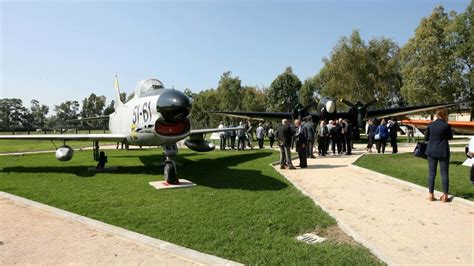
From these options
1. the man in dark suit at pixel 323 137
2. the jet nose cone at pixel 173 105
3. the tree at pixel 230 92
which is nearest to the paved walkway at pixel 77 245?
the jet nose cone at pixel 173 105

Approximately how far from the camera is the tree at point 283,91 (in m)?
76.3

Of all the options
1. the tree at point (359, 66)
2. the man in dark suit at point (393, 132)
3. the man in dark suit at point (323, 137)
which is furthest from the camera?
the tree at point (359, 66)

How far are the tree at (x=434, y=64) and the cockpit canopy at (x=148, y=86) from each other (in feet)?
123

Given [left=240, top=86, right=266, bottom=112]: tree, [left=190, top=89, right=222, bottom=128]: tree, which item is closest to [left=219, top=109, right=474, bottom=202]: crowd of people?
[left=240, top=86, right=266, bottom=112]: tree

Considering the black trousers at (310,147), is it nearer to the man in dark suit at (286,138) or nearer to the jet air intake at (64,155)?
the man in dark suit at (286,138)

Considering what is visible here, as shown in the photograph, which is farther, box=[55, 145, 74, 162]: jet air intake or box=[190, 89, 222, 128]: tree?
box=[190, 89, 222, 128]: tree

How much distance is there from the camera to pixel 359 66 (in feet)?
166

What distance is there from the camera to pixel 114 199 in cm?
902

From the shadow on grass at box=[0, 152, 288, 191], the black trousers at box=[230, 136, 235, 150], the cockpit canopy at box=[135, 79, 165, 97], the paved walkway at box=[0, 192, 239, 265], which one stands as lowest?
the paved walkway at box=[0, 192, 239, 265]

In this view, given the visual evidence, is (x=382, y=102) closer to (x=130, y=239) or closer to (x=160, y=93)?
(x=160, y=93)

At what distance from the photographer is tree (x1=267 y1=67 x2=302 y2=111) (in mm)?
76287

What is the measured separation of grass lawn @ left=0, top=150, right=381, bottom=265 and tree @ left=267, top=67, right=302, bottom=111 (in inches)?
2506

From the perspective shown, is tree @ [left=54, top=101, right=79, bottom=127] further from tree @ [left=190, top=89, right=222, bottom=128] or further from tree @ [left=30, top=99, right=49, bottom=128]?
tree @ [left=190, top=89, right=222, bottom=128]

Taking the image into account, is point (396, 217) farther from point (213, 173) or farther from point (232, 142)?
point (232, 142)
